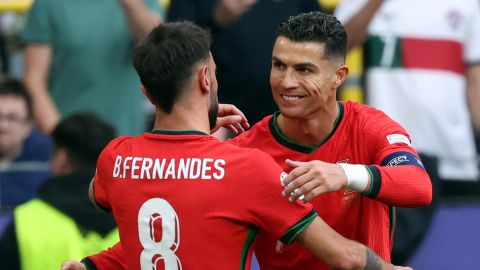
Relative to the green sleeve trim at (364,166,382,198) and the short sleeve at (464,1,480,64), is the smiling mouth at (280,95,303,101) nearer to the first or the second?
the green sleeve trim at (364,166,382,198)

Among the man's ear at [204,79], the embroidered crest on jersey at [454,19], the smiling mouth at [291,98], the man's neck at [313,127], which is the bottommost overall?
the embroidered crest on jersey at [454,19]

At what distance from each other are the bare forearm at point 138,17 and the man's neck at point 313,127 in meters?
2.62

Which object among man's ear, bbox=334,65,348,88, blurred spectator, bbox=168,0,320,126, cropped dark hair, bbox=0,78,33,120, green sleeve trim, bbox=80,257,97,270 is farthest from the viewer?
cropped dark hair, bbox=0,78,33,120

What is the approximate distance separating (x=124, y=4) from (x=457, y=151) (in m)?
2.19

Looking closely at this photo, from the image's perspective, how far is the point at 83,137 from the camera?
674 cm

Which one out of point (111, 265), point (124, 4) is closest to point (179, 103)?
point (111, 265)

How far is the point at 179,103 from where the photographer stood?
4605 millimetres

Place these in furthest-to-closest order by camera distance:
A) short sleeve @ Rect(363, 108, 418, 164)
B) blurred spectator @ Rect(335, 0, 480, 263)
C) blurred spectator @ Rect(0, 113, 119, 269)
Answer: blurred spectator @ Rect(335, 0, 480, 263), blurred spectator @ Rect(0, 113, 119, 269), short sleeve @ Rect(363, 108, 418, 164)

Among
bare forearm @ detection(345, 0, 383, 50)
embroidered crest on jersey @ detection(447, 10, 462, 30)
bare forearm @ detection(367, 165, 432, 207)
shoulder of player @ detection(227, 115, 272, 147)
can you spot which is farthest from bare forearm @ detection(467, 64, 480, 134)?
bare forearm @ detection(367, 165, 432, 207)

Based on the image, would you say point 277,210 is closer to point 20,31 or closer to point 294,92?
point 294,92

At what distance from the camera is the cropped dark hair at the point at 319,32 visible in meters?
5.16

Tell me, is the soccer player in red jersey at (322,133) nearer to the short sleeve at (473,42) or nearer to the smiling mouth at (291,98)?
the smiling mouth at (291,98)

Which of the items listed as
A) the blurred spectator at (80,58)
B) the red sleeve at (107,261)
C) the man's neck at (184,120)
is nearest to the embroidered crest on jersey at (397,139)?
the man's neck at (184,120)

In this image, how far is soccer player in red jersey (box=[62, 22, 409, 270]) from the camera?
14.6 ft
